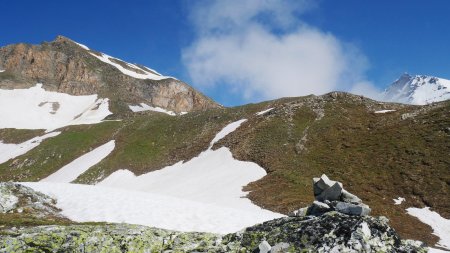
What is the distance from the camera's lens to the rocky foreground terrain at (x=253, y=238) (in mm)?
9711

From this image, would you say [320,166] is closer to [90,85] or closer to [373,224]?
[373,224]

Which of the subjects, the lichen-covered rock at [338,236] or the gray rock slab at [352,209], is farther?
the gray rock slab at [352,209]

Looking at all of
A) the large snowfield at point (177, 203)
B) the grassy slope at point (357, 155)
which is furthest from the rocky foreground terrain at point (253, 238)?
the grassy slope at point (357, 155)

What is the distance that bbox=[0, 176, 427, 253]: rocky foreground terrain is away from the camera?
31.9 ft

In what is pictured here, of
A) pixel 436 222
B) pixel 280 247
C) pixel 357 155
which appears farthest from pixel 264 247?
pixel 357 155

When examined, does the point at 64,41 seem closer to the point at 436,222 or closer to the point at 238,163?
the point at 238,163

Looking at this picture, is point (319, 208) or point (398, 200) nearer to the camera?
point (319, 208)

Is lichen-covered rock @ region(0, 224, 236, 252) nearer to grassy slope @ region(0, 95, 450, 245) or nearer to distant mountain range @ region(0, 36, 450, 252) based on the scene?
distant mountain range @ region(0, 36, 450, 252)

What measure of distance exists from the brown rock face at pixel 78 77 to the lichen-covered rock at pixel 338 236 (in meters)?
137

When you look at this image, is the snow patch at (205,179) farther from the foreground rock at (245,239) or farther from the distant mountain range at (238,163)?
the foreground rock at (245,239)

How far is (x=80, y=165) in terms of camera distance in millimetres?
71000

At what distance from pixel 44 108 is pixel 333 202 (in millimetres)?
145110

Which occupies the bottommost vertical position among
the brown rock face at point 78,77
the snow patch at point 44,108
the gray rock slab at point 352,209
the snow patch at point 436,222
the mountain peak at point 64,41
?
the snow patch at point 436,222

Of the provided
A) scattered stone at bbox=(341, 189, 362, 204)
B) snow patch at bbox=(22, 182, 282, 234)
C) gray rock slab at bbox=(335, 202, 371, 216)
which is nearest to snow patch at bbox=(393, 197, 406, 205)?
snow patch at bbox=(22, 182, 282, 234)
